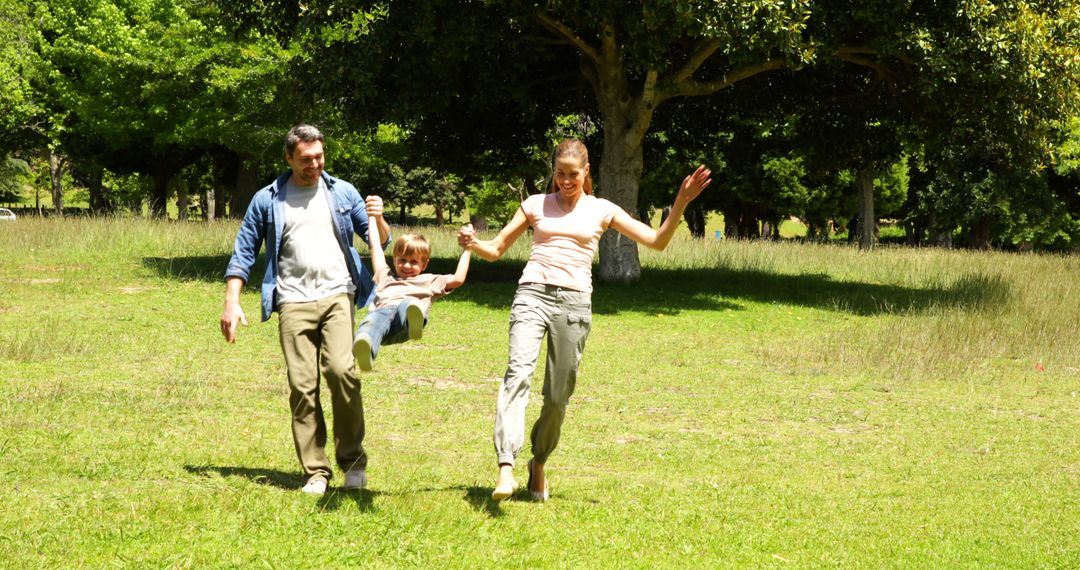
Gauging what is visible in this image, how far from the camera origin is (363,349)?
588 cm

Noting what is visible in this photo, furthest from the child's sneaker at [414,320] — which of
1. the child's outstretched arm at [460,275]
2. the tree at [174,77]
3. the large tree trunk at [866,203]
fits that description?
the large tree trunk at [866,203]

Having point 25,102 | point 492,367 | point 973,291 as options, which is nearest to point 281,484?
point 492,367

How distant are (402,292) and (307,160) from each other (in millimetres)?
884

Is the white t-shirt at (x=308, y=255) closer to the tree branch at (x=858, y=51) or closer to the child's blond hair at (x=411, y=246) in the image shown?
the child's blond hair at (x=411, y=246)

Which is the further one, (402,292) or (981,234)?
(981,234)

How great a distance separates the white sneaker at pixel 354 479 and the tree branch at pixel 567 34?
544 inches

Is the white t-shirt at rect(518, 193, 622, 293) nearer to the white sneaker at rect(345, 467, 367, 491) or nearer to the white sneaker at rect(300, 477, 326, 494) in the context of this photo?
the white sneaker at rect(345, 467, 367, 491)

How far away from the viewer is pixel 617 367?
44.3ft

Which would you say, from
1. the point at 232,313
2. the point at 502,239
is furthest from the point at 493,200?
the point at 232,313

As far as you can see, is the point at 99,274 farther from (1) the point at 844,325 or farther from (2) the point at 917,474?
(2) the point at 917,474

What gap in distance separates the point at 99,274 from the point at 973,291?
16516 millimetres

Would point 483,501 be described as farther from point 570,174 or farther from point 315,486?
point 570,174

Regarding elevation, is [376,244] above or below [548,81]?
below

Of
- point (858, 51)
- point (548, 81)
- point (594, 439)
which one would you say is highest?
point (858, 51)
